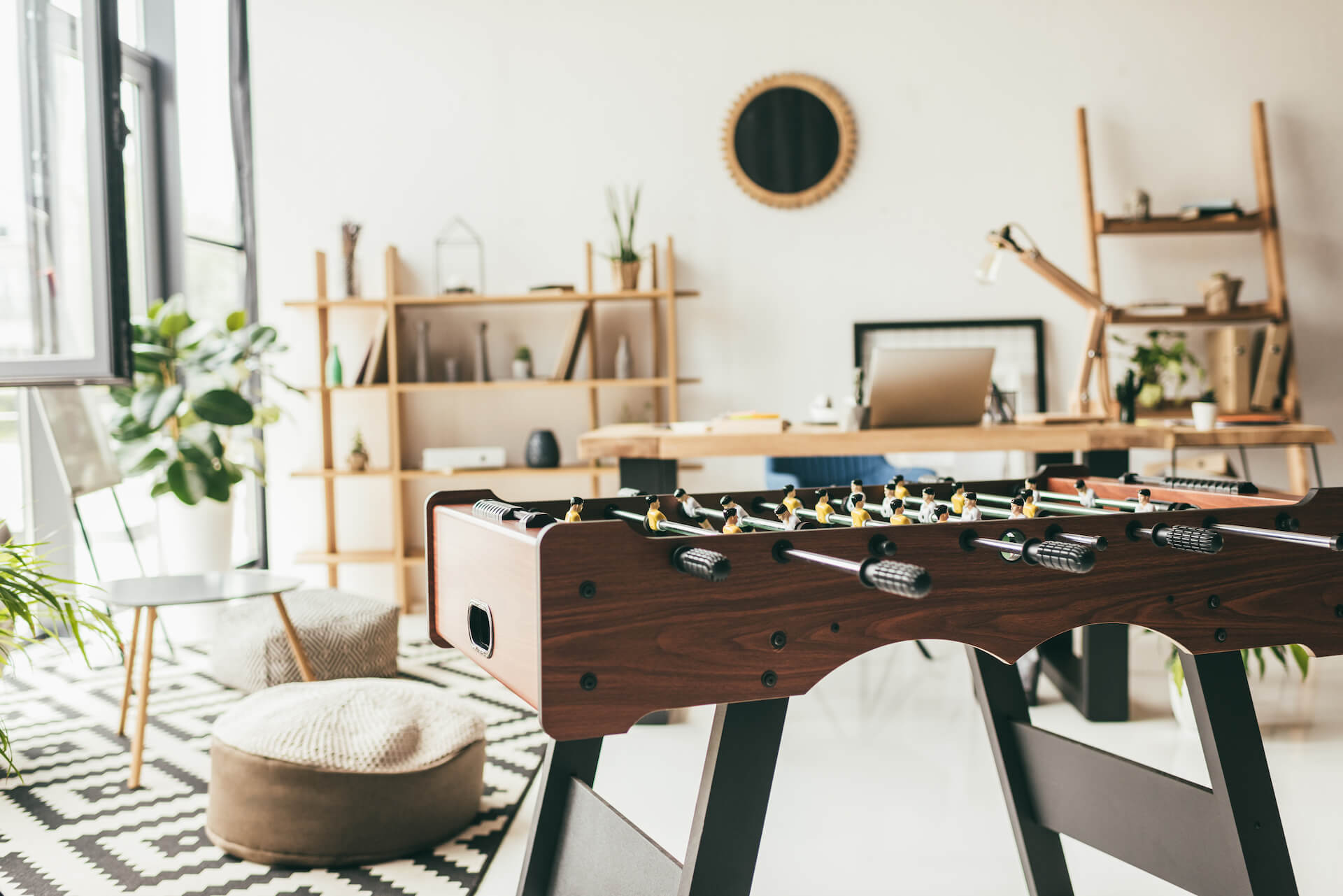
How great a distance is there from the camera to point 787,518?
4.76 feet

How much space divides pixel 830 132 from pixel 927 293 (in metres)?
0.81

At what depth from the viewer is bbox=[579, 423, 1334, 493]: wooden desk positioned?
8.77 feet

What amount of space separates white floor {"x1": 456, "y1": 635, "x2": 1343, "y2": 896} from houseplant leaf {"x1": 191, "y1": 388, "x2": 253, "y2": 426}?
6.20 feet

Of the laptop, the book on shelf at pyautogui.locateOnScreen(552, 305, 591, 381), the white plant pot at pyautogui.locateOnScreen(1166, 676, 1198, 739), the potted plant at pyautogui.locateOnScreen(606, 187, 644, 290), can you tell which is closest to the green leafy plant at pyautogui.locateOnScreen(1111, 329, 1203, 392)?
the laptop

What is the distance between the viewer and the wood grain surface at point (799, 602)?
1024mm

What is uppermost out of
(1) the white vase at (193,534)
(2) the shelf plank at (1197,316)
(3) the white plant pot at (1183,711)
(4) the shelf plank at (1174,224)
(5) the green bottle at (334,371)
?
(4) the shelf plank at (1174,224)

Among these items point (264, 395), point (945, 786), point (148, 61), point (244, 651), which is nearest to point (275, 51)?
point (148, 61)

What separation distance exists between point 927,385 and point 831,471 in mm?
1189

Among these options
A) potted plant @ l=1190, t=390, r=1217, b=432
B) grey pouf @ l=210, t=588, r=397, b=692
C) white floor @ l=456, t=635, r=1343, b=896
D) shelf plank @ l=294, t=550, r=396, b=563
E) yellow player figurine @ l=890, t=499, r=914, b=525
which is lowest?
white floor @ l=456, t=635, r=1343, b=896

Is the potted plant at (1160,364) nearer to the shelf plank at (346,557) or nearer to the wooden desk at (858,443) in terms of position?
the wooden desk at (858,443)

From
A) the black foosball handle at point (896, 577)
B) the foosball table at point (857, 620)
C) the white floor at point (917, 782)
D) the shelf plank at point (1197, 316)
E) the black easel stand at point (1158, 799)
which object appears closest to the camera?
the black foosball handle at point (896, 577)

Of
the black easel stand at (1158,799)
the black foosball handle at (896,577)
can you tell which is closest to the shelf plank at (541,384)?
the black easel stand at (1158,799)

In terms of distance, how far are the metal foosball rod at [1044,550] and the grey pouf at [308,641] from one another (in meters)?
2.20

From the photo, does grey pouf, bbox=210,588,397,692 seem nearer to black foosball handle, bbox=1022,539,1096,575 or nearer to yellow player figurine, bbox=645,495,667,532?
yellow player figurine, bbox=645,495,667,532
